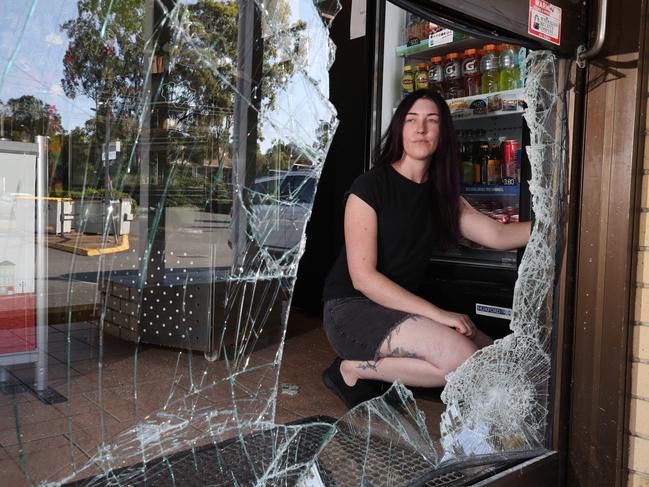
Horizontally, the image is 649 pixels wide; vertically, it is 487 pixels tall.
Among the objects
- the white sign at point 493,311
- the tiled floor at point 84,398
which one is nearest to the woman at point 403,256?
the white sign at point 493,311

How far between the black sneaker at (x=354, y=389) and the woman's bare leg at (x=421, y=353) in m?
0.09

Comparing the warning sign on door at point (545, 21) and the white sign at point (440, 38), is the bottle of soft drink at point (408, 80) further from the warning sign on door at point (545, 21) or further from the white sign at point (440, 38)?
the warning sign on door at point (545, 21)

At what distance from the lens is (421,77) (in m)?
3.64

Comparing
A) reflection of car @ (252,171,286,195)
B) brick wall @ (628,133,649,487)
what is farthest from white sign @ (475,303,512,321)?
reflection of car @ (252,171,286,195)

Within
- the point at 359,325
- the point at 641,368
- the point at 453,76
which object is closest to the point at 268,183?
the point at 359,325

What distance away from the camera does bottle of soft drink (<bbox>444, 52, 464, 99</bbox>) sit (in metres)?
3.61

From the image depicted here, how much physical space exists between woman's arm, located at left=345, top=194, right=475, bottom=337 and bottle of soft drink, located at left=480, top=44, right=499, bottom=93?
1.44 meters

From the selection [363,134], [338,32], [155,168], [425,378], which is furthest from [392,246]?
[338,32]

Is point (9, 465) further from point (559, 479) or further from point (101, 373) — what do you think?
point (559, 479)

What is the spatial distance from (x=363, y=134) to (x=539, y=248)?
247 centimetres

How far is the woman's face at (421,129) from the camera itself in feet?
8.77

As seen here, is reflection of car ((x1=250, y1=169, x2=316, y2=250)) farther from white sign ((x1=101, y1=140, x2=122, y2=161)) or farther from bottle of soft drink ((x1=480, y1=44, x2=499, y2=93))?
bottle of soft drink ((x1=480, y1=44, x2=499, y2=93))

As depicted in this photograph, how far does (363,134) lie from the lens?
446 cm

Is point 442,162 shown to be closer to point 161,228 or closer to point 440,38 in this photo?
point 440,38
